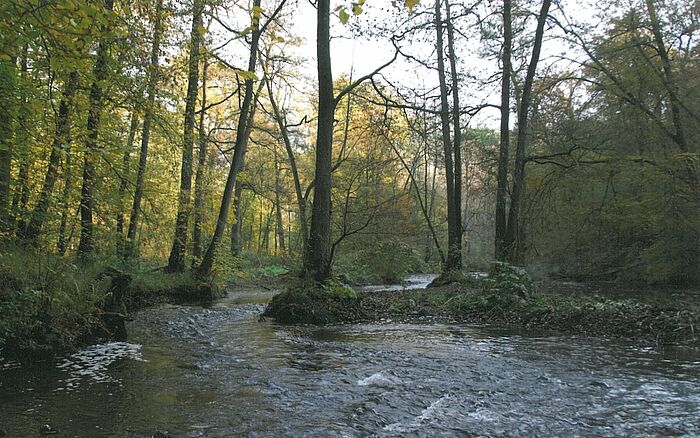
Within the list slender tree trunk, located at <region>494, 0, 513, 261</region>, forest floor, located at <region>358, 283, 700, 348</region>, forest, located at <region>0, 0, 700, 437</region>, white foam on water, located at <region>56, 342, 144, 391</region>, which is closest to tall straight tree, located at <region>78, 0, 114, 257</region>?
forest, located at <region>0, 0, 700, 437</region>

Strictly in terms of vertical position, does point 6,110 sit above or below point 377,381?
above

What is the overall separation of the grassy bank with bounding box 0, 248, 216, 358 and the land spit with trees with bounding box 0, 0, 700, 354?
0.03 meters

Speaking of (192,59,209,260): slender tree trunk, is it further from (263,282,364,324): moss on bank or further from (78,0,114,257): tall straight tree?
(263,282,364,324): moss on bank

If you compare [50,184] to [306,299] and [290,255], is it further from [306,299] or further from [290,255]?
[290,255]

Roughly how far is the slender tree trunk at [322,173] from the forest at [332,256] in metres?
0.05

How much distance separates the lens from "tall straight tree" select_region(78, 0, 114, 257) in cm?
609

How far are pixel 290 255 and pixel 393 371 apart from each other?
7.19 meters

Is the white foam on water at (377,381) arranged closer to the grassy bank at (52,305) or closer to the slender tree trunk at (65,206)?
the grassy bank at (52,305)

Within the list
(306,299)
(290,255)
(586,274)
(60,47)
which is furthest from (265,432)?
(586,274)

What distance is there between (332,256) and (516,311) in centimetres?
409

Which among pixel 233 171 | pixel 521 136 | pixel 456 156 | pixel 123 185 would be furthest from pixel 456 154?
pixel 123 185

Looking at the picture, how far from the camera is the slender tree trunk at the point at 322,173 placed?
10.2 metres

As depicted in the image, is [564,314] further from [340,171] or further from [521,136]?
[340,171]

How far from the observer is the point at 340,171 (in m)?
21.8
